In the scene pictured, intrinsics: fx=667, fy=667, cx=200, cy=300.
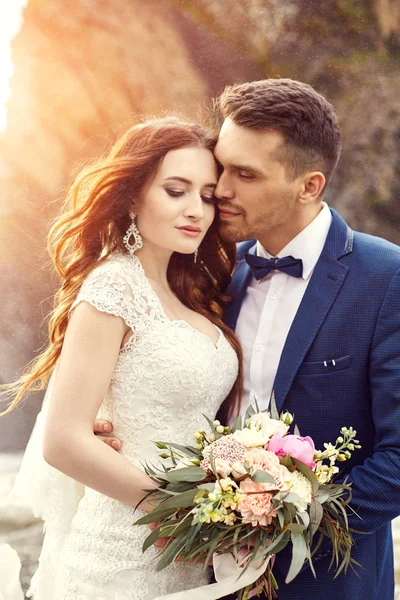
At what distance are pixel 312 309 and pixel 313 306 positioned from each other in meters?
0.01

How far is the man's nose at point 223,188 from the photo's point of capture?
211cm

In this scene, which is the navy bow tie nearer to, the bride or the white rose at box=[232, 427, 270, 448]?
the bride

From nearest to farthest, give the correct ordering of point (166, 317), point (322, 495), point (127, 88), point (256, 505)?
point (256, 505) → point (322, 495) → point (166, 317) → point (127, 88)

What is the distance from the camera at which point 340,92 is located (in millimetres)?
3533

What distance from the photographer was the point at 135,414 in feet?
6.03

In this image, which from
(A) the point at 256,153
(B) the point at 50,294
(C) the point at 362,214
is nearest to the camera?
(A) the point at 256,153

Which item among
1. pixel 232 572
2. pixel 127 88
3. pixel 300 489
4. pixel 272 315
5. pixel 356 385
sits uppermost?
pixel 127 88

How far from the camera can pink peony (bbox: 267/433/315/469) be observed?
149 centimetres

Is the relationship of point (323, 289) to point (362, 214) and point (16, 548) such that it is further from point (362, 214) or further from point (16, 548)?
point (16, 548)

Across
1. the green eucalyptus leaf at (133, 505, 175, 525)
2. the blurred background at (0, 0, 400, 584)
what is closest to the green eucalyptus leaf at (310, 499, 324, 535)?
the green eucalyptus leaf at (133, 505, 175, 525)

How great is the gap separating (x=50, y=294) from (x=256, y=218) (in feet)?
5.07

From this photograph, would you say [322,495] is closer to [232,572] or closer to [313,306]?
[232,572]

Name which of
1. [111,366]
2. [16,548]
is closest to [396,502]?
[111,366]

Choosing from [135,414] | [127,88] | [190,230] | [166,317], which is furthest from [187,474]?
[127,88]
